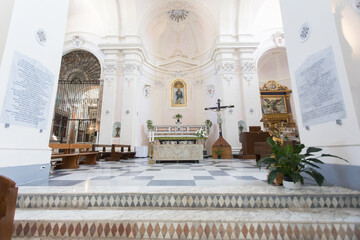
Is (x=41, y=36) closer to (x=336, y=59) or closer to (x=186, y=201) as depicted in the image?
(x=186, y=201)

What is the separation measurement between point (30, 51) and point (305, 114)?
14.3ft

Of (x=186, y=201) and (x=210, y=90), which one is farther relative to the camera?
(x=210, y=90)

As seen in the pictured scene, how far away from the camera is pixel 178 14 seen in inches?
404

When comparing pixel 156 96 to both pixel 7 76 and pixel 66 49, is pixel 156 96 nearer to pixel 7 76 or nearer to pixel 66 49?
pixel 66 49

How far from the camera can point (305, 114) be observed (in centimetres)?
241

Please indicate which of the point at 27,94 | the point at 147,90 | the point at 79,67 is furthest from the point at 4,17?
the point at 79,67

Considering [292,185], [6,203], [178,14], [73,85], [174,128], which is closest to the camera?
[6,203]

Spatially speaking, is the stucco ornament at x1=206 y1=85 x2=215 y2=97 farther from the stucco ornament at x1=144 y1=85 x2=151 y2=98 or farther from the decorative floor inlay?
the decorative floor inlay

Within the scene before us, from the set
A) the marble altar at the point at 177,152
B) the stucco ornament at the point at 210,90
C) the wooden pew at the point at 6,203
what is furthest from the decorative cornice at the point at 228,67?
the wooden pew at the point at 6,203

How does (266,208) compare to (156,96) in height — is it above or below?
below

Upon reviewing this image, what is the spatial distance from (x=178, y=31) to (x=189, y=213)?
1198 cm

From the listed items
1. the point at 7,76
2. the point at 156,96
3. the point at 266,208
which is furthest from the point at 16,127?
the point at 156,96

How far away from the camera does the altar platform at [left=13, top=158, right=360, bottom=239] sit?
1300 mm

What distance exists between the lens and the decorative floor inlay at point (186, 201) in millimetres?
1591
